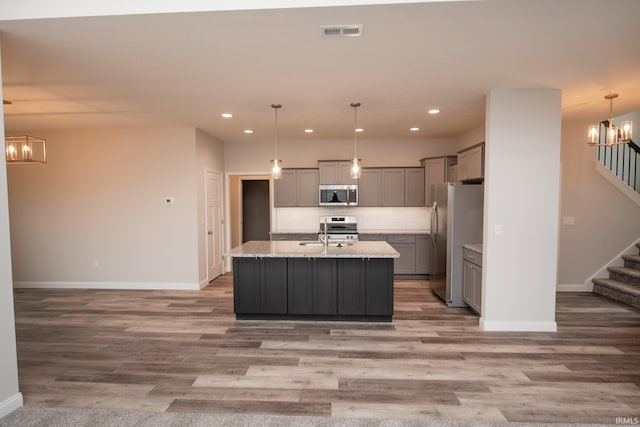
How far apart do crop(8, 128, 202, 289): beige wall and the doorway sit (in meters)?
3.29

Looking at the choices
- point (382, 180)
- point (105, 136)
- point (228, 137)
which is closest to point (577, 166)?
point (382, 180)

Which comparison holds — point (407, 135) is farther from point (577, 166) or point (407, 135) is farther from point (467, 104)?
point (577, 166)

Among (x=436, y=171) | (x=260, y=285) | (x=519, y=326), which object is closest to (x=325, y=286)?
(x=260, y=285)

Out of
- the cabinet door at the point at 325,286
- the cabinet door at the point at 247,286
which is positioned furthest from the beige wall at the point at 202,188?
the cabinet door at the point at 325,286

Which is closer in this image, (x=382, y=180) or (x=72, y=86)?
(x=72, y=86)

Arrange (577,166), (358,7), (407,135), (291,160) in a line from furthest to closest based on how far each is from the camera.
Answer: (291,160), (407,135), (577,166), (358,7)

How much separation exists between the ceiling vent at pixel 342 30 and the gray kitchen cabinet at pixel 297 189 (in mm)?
4195

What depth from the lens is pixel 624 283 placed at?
5109 millimetres

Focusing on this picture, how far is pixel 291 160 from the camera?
22.5 ft

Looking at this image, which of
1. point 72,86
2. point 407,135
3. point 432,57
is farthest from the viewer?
point 407,135

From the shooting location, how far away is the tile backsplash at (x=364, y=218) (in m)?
6.79

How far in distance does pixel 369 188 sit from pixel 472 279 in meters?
2.82

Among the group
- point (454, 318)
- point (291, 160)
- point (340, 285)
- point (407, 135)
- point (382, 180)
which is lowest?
point (454, 318)

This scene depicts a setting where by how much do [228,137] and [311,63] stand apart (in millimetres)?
3903
